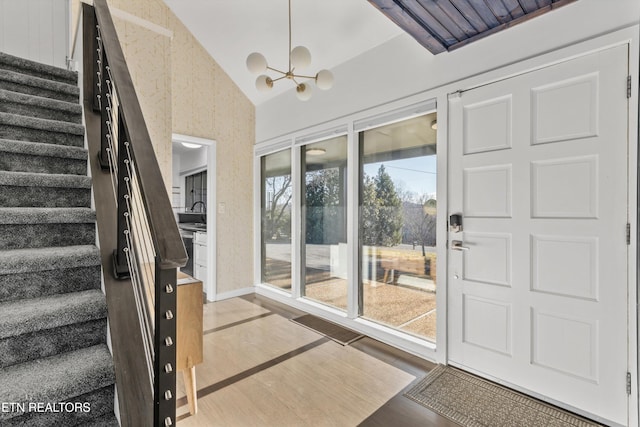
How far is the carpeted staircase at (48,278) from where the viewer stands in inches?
40.9

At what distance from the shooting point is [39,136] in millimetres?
1867

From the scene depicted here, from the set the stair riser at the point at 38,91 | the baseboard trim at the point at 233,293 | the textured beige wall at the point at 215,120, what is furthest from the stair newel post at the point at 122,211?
the baseboard trim at the point at 233,293

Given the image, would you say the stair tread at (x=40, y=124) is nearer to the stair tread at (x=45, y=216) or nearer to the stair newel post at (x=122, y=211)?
the stair tread at (x=45, y=216)

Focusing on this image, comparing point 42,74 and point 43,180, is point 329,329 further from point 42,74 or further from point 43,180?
point 42,74

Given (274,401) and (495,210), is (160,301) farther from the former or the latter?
(495,210)

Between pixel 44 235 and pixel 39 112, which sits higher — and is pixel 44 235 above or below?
below

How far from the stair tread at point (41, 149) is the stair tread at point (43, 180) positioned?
153 mm

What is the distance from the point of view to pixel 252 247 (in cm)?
476

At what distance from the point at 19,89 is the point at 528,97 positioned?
3.38 m

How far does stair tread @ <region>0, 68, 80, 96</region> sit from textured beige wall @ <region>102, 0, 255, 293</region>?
0.80 metres

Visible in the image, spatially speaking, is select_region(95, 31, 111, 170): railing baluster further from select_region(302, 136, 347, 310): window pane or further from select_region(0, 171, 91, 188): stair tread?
select_region(302, 136, 347, 310): window pane

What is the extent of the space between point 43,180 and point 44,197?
92 millimetres

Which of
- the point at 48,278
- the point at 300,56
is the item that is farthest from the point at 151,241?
the point at 300,56

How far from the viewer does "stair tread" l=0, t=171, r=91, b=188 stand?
1.53 meters
